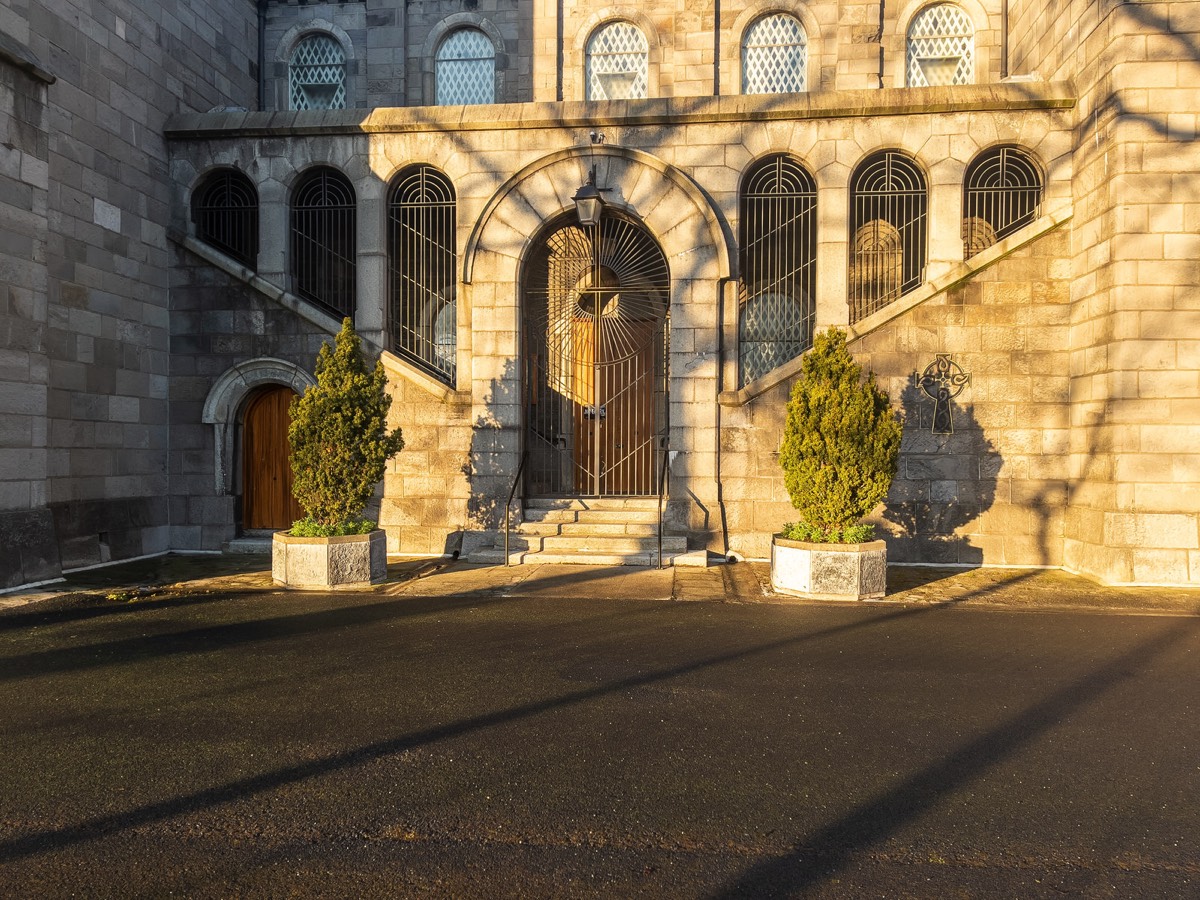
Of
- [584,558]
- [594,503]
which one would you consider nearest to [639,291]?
[594,503]

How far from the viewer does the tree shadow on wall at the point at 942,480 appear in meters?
9.81

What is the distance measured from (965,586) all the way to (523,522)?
5.52 m

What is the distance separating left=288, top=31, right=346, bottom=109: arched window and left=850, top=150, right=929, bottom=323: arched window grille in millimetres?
10081

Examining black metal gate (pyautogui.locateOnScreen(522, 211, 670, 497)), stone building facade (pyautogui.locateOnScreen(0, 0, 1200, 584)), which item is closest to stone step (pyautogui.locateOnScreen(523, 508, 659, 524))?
stone building facade (pyautogui.locateOnScreen(0, 0, 1200, 584))

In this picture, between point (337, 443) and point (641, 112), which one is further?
point (641, 112)

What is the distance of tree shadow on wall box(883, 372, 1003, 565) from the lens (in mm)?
9812

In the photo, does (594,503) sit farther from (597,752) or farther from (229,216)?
(229,216)

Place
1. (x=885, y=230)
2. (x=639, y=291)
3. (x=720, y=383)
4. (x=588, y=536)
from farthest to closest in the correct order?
1. (x=885, y=230)
2. (x=639, y=291)
3. (x=720, y=383)
4. (x=588, y=536)

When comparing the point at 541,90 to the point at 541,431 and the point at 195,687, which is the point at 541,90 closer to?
the point at 541,431

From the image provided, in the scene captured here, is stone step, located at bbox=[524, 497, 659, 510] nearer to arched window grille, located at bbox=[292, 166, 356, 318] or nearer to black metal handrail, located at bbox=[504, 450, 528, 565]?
black metal handrail, located at bbox=[504, 450, 528, 565]

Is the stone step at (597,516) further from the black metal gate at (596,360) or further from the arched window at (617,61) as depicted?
the arched window at (617,61)

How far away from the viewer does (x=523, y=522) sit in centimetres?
1037

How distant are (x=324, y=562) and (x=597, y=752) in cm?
530

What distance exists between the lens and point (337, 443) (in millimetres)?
8453
